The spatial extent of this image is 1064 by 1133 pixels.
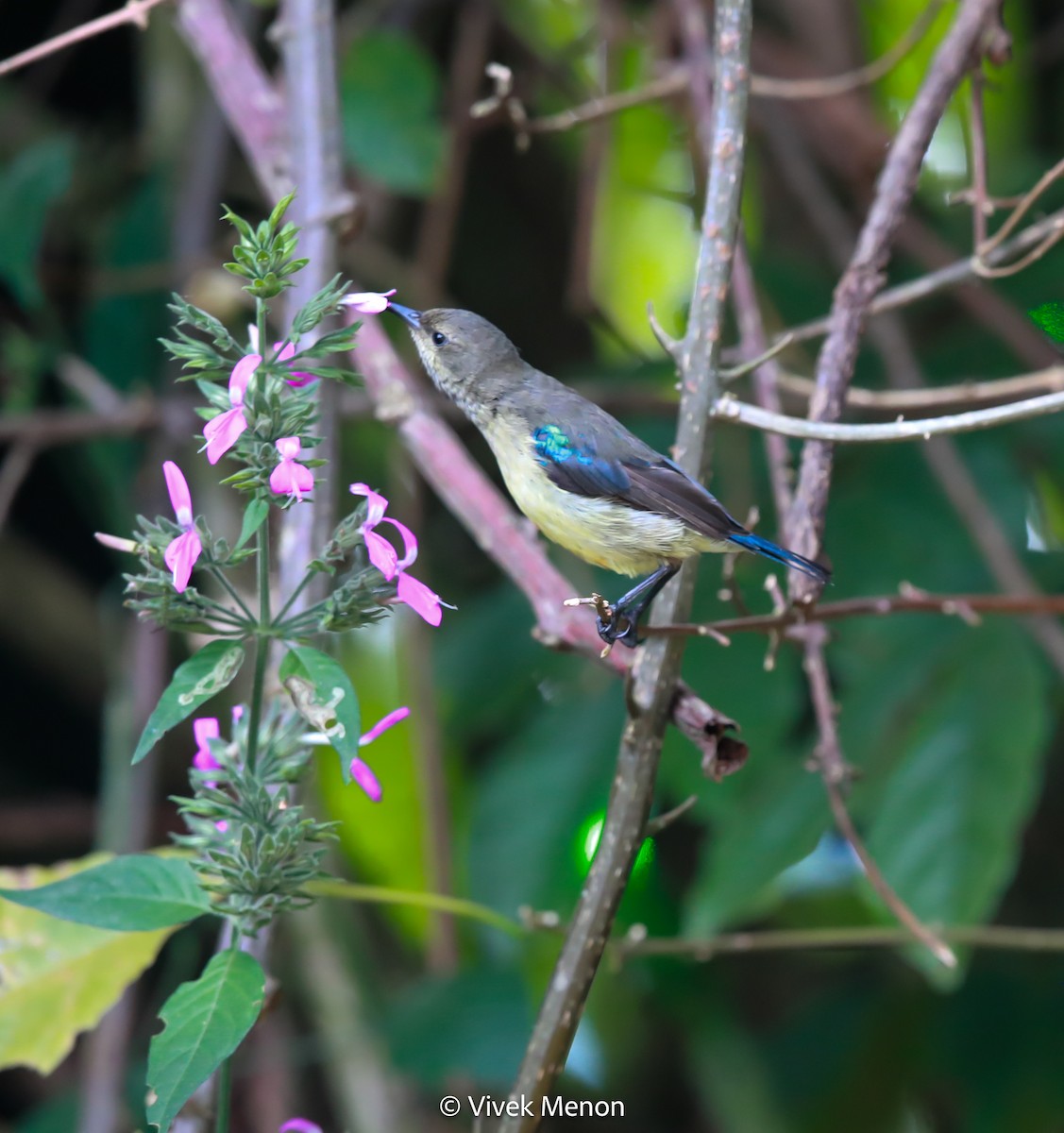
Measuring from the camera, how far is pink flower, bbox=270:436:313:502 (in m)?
1.20

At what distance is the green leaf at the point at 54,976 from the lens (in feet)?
6.11

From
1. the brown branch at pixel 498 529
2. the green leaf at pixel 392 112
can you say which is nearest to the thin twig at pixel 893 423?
the brown branch at pixel 498 529

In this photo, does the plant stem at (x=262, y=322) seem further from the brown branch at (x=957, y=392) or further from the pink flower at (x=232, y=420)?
the brown branch at (x=957, y=392)

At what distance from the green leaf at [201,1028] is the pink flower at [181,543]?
37 cm

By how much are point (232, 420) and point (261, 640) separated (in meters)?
0.22

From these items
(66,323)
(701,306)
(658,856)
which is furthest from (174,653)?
(701,306)

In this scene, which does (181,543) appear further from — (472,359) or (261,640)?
(472,359)

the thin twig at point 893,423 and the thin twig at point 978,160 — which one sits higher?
the thin twig at point 978,160

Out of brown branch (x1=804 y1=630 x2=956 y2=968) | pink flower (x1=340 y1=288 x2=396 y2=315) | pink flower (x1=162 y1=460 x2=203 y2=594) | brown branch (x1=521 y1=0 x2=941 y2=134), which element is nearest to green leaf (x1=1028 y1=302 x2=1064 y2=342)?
brown branch (x1=804 y1=630 x2=956 y2=968)

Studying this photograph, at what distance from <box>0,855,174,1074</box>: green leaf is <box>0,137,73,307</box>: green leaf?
1.90 m

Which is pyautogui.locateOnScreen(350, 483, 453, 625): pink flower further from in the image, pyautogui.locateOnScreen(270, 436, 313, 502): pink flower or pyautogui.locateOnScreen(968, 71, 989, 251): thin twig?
pyautogui.locateOnScreen(968, 71, 989, 251): thin twig

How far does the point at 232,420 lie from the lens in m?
Result: 1.23

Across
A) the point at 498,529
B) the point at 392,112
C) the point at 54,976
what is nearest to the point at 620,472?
the point at 498,529

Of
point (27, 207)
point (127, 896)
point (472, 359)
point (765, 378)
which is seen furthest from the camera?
point (27, 207)
